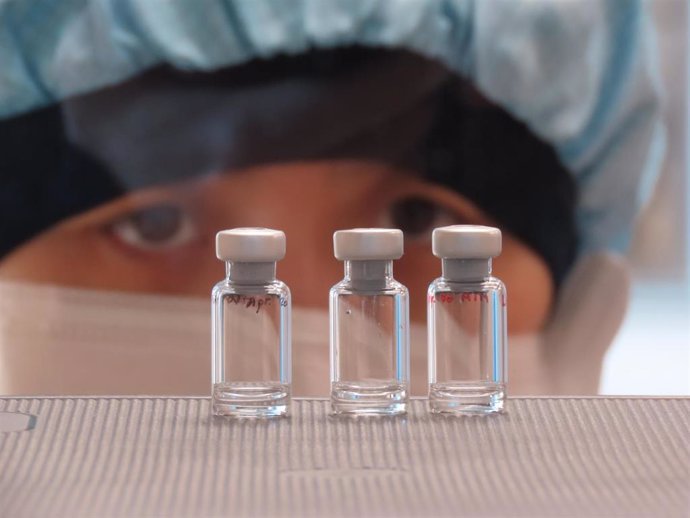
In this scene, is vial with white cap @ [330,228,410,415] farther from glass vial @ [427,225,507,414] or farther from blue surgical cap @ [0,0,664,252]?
blue surgical cap @ [0,0,664,252]

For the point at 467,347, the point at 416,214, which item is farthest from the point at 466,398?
the point at 416,214

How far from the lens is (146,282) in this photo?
116 cm

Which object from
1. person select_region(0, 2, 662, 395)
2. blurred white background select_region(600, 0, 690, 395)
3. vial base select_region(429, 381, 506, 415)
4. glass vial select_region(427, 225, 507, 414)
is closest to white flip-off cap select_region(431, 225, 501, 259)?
glass vial select_region(427, 225, 507, 414)

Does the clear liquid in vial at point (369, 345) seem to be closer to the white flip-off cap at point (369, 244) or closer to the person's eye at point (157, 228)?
the white flip-off cap at point (369, 244)

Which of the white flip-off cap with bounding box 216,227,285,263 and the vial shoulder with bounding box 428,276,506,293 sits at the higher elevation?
the white flip-off cap with bounding box 216,227,285,263

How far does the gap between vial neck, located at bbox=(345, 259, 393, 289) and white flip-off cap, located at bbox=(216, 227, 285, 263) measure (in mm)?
63

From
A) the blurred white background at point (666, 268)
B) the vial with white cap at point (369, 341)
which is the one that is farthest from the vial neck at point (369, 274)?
the blurred white background at point (666, 268)

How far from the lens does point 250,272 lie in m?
0.69

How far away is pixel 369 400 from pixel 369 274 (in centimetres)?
9

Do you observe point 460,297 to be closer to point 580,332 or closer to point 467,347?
point 467,347

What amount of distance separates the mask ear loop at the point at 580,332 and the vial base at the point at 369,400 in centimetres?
53

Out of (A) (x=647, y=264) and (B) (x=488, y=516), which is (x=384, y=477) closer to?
(B) (x=488, y=516)

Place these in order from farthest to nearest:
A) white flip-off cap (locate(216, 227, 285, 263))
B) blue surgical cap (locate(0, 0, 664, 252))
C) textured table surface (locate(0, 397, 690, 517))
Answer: blue surgical cap (locate(0, 0, 664, 252))
white flip-off cap (locate(216, 227, 285, 263))
textured table surface (locate(0, 397, 690, 517))

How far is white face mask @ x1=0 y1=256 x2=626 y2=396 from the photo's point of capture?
3.76 feet
